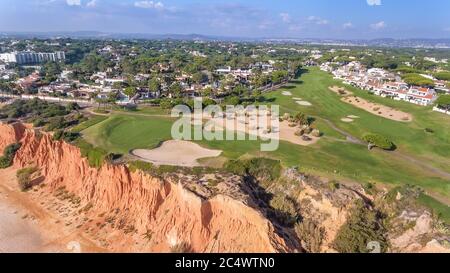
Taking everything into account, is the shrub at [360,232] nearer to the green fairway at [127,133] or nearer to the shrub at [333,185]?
the shrub at [333,185]

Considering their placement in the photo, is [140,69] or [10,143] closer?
[10,143]

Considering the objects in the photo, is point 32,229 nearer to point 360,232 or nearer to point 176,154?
point 176,154

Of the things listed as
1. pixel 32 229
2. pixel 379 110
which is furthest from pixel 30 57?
pixel 379 110

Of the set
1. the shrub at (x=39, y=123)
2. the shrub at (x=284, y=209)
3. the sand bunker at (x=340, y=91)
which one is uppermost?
the sand bunker at (x=340, y=91)

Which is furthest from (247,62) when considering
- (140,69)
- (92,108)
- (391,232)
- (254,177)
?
(391,232)

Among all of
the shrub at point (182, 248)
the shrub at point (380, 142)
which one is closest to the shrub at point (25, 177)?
the shrub at point (182, 248)
